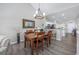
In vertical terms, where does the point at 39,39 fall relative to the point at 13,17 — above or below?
below

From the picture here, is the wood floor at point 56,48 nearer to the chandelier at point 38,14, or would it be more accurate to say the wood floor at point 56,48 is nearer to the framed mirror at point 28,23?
the framed mirror at point 28,23

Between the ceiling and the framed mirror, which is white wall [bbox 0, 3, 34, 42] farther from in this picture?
the ceiling

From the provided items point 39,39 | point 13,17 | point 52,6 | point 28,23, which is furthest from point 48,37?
point 13,17

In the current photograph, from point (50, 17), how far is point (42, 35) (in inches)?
15.0

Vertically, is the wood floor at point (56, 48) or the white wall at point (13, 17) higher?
the white wall at point (13, 17)

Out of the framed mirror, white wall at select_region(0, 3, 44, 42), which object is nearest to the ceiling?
white wall at select_region(0, 3, 44, 42)

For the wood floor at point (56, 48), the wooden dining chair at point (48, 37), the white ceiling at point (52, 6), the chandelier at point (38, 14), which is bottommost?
the wood floor at point (56, 48)

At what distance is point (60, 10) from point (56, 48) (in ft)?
2.42

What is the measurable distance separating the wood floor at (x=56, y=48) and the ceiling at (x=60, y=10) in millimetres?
369

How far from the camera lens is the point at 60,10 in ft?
5.92

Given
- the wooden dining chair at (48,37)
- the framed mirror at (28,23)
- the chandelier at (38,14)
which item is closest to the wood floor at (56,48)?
the wooden dining chair at (48,37)

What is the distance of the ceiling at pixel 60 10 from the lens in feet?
5.80

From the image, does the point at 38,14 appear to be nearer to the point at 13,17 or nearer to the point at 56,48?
the point at 13,17
